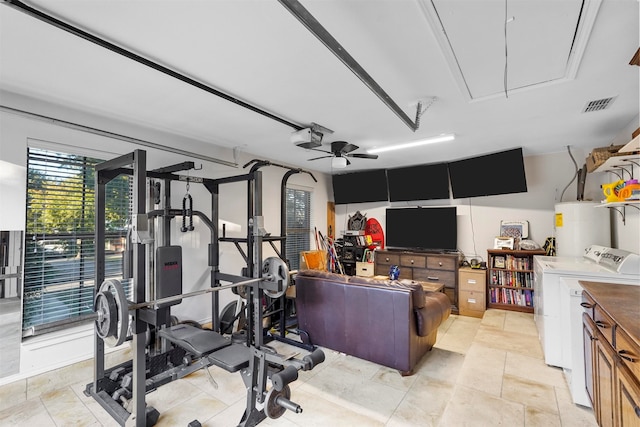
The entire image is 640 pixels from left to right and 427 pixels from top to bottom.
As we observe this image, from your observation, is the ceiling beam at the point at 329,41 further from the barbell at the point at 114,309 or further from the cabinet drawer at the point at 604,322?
the cabinet drawer at the point at 604,322

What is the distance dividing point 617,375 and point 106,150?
4.40 meters

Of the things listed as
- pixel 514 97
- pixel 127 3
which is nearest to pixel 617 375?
pixel 514 97

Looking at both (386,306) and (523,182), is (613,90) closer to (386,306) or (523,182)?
(523,182)

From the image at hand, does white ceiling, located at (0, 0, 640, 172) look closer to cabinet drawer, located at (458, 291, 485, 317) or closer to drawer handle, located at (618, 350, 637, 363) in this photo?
drawer handle, located at (618, 350, 637, 363)

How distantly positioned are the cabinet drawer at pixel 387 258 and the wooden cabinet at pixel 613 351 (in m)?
3.40

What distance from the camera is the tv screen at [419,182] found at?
5332mm

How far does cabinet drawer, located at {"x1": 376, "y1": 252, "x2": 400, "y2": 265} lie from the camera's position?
5.55 meters

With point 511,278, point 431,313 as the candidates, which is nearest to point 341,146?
point 431,313

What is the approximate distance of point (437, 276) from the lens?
16.7 ft

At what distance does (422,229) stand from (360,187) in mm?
1531

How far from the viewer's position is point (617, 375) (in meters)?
1.44

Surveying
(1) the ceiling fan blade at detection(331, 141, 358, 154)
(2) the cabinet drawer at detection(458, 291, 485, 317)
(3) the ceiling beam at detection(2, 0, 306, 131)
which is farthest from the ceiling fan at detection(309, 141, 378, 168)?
(2) the cabinet drawer at detection(458, 291, 485, 317)

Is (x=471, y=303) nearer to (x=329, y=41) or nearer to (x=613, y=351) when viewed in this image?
(x=613, y=351)

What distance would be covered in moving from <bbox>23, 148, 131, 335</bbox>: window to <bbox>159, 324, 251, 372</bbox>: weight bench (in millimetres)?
970
